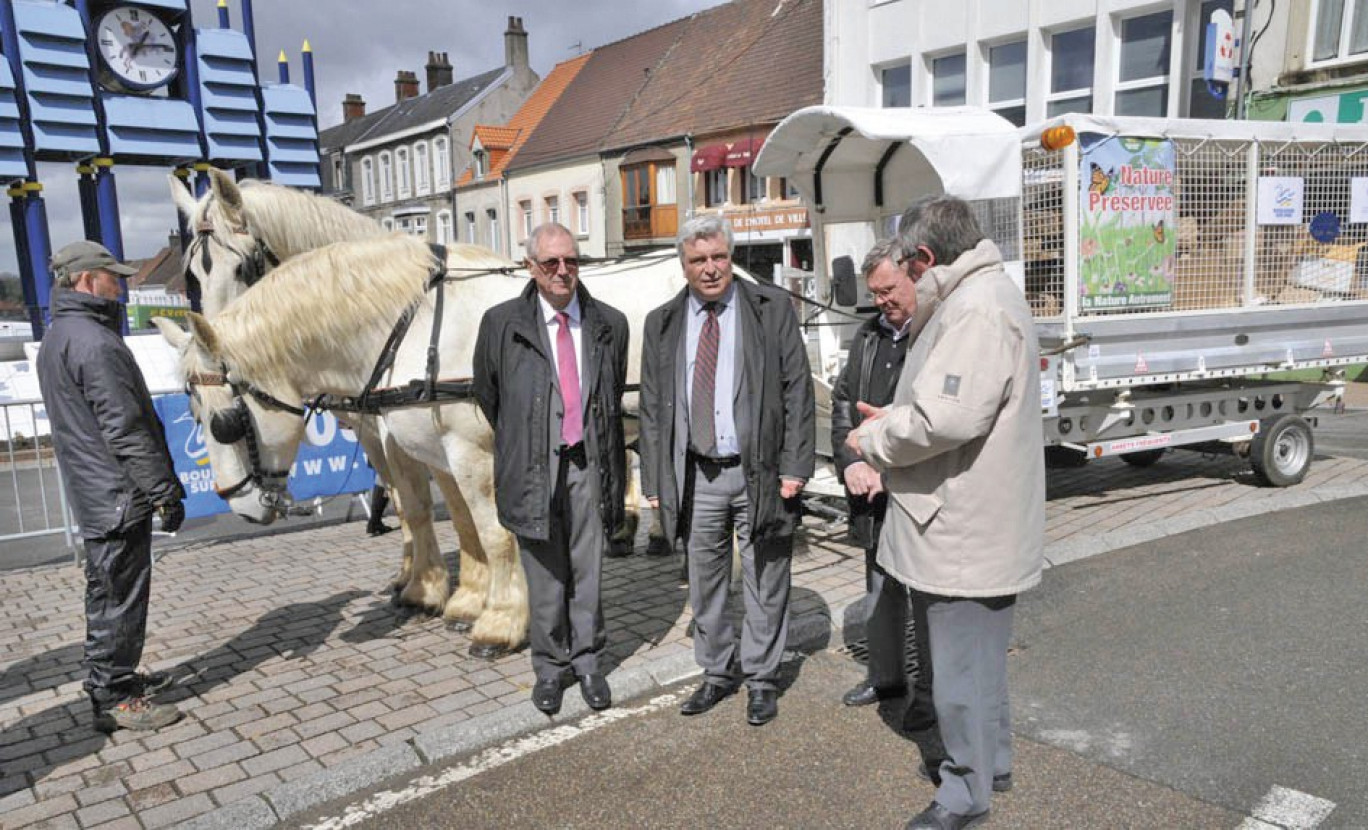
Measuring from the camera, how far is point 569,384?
3.70m

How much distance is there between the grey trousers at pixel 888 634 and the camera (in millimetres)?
3543

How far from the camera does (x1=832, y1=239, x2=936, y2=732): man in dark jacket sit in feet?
11.6

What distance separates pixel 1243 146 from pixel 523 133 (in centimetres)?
3149

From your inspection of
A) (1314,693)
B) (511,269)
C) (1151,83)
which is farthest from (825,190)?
(1151,83)

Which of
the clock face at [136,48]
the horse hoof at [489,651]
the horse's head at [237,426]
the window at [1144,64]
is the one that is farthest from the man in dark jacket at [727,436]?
the window at [1144,64]

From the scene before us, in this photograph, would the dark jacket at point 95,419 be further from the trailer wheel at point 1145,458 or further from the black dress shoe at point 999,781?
the trailer wheel at point 1145,458

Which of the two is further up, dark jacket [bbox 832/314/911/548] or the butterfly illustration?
the butterfly illustration

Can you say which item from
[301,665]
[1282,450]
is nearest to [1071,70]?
[1282,450]

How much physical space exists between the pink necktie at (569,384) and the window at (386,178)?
4093 centimetres

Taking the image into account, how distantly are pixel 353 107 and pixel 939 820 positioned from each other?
53707mm

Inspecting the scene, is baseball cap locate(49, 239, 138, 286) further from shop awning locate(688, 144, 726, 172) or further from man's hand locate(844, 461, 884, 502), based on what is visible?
shop awning locate(688, 144, 726, 172)

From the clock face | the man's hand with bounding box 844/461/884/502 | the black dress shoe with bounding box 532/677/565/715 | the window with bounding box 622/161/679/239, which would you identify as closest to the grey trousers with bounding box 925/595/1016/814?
the man's hand with bounding box 844/461/884/502

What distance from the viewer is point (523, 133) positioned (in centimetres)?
3484

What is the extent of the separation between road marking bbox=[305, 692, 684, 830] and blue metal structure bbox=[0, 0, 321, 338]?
895 cm
